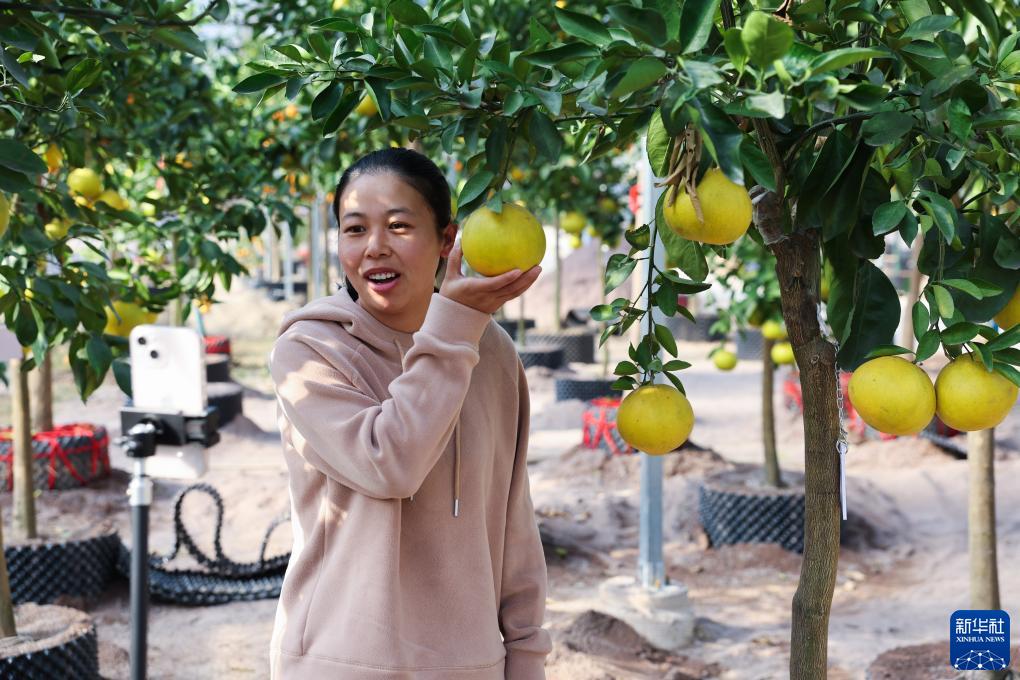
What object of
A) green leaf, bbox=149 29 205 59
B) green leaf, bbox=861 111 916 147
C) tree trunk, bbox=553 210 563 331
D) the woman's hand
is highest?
tree trunk, bbox=553 210 563 331

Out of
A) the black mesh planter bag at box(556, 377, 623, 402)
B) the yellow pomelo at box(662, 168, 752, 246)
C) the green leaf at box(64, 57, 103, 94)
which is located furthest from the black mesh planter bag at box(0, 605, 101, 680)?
the black mesh planter bag at box(556, 377, 623, 402)

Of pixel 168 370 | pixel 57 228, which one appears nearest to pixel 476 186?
pixel 168 370

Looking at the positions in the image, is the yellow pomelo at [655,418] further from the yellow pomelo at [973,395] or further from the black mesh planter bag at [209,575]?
the black mesh planter bag at [209,575]

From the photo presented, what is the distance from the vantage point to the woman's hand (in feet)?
4.53

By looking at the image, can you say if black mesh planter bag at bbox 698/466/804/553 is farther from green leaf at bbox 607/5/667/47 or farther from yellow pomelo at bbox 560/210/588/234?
green leaf at bbox 607/5/667/47

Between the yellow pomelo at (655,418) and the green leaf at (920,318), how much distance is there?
39 centimetres

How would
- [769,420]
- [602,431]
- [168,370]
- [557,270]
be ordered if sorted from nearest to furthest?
1. [168,370]
2. [769,420]
3. [602,431]
4. [557,270]

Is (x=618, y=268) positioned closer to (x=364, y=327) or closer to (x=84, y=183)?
(x=364, y=327)

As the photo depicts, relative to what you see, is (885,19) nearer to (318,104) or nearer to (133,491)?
(318,104)

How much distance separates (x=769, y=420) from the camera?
5445 mm

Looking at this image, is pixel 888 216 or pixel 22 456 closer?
pixel 888 216

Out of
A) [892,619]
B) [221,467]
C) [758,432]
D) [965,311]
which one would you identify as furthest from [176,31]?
[758,432]

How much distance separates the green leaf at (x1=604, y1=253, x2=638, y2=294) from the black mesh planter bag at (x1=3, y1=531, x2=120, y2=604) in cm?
358
